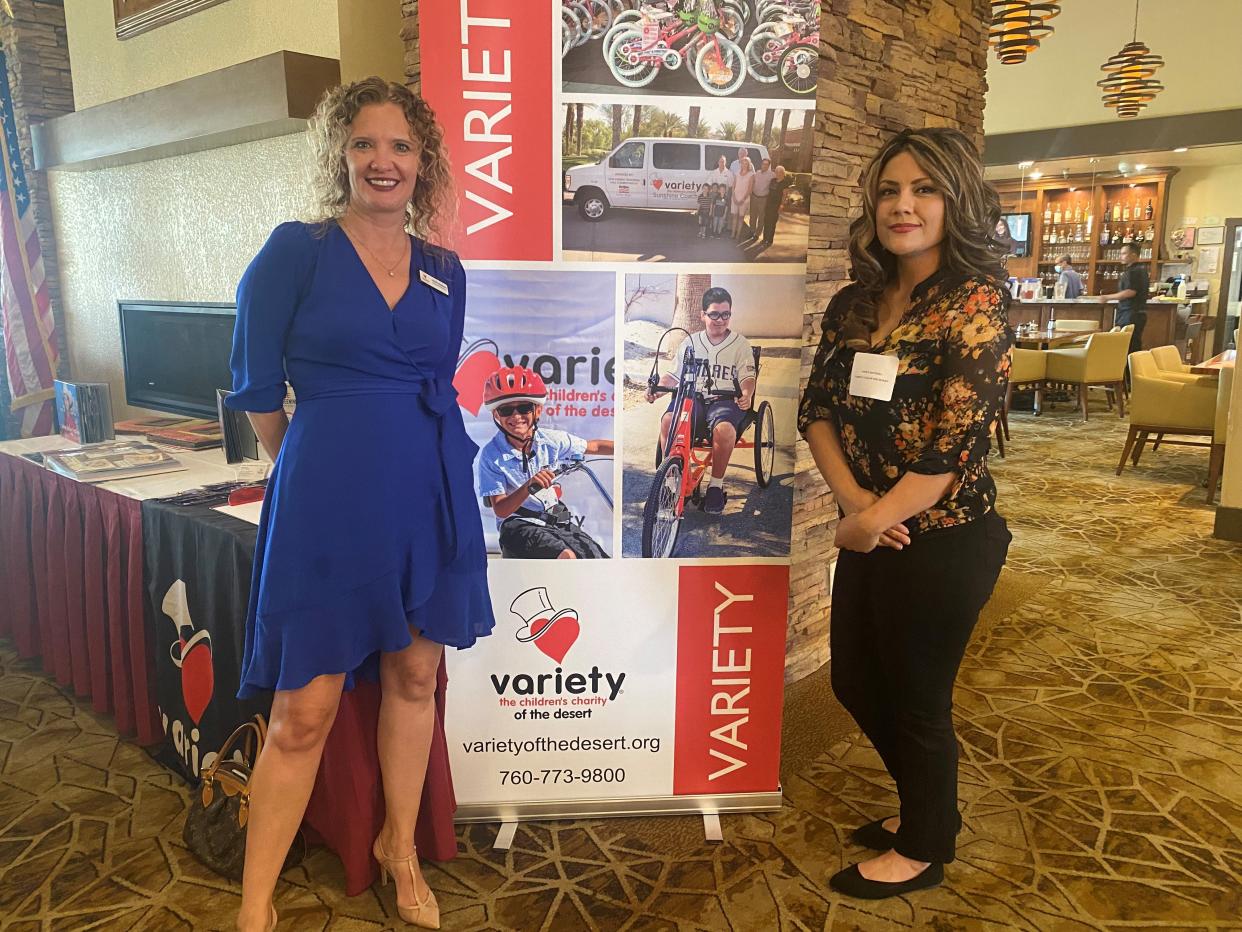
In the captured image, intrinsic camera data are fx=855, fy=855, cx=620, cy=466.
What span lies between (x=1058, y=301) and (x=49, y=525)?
10.6m

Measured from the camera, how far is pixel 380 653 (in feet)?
6.08

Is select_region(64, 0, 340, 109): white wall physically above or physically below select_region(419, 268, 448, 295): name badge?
above

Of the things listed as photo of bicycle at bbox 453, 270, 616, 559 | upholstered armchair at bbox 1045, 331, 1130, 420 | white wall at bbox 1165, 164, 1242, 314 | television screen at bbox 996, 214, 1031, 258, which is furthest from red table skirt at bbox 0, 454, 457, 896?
white wall at bbox 1165, 164, 1242, 314

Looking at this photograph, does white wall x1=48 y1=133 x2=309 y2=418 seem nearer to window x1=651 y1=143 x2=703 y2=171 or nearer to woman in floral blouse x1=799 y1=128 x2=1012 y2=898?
window x1=651 y1=143 x2=703 y2=171

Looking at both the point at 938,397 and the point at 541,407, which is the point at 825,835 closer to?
the point at 938,397

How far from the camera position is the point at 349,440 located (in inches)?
62.9

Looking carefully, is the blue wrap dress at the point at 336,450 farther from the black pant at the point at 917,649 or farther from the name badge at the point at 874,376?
the black pant at the point at 917,649

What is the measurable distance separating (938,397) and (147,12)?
3.21m

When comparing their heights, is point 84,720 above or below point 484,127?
below

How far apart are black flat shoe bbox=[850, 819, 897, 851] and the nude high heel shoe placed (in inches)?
41.3

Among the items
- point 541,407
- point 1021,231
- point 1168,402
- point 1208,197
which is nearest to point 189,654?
point 541,407

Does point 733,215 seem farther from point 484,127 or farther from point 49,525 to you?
point 49,525

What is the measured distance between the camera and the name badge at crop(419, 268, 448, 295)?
1.68 meters

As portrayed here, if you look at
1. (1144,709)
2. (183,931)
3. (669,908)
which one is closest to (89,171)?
(183,931)
